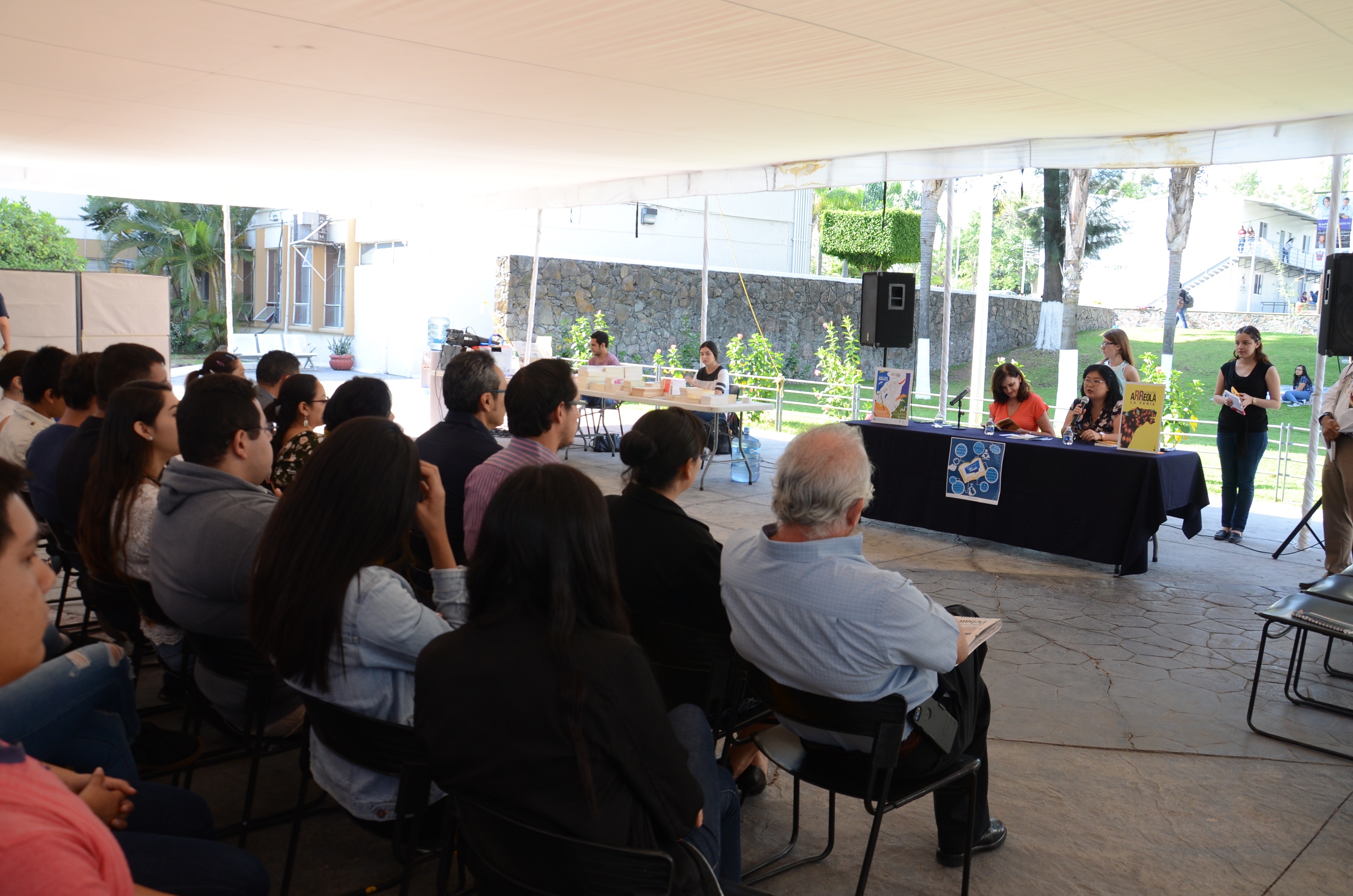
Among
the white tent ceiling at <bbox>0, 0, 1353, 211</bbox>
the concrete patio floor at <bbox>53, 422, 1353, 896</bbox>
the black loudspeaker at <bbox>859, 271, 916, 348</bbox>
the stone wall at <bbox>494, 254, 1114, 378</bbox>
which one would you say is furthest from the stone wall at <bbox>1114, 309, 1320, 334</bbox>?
the concrete patio floor at <bbox>53, 422, 1353, 896</bbox>

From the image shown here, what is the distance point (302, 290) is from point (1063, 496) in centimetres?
2272

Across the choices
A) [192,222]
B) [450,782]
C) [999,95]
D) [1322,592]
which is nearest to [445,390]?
[450,782]

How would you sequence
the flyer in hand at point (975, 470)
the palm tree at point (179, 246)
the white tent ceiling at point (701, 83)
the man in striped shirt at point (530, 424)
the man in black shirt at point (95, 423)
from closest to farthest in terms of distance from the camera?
1. the man in striped shirt at point (530, 424)
2. the man in black shirt at point (95, 423)
3. the white tent ceiling at point (701, 83)
4. the flyer in hand at point (975, 470)
5. the palm tree at point (179, 246)

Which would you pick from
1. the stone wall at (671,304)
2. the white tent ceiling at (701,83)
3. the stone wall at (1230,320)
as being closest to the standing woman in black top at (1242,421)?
the white tent ceiling at (701,83)

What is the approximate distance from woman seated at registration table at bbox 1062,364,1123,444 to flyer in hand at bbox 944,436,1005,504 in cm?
46

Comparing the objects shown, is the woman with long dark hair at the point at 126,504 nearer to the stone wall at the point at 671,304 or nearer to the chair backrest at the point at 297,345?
the stone wall at the point at 671,304

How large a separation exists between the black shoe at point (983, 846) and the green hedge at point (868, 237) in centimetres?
2104

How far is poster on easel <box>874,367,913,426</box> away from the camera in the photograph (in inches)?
273

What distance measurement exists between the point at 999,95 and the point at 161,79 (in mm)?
5090

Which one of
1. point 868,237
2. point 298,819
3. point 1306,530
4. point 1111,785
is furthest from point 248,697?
point 868,237

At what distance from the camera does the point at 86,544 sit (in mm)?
2764

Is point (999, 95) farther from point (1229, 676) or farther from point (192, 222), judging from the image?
point (192, 222)

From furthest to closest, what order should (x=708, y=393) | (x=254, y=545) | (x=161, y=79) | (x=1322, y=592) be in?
(x=708, y=393) < (x=161, y=79) < (x=1322, y=592) < (x=254, y=545)

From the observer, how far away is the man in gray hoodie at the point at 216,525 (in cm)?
227
